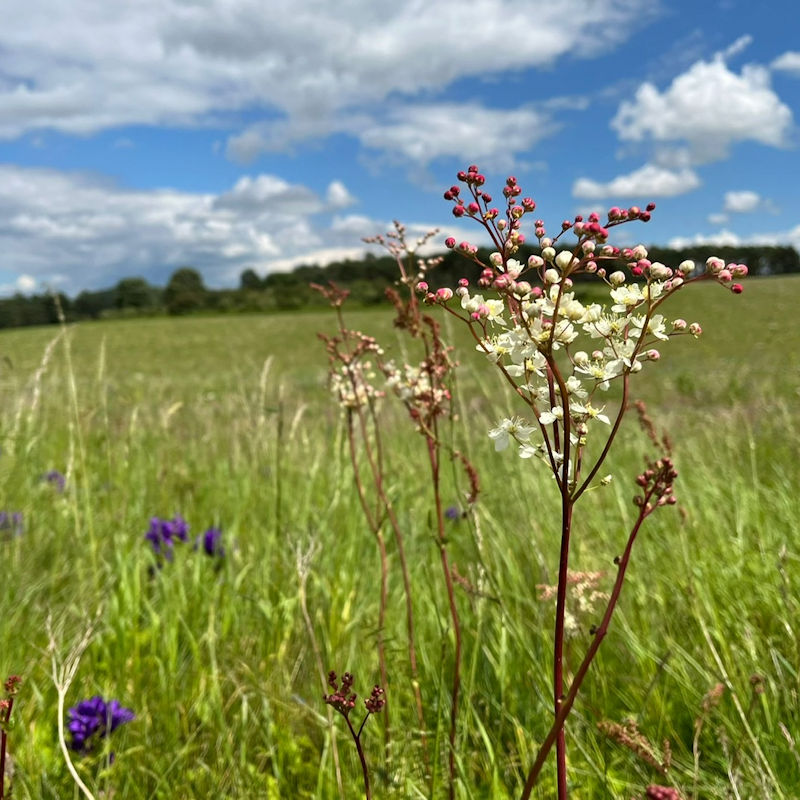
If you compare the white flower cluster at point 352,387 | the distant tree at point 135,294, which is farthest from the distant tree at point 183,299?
the white flower cluster at point 352,387

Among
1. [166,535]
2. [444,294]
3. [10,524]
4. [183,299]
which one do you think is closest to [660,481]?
[444,294]

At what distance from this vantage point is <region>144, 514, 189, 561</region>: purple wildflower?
346 cm

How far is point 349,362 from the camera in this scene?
229cm

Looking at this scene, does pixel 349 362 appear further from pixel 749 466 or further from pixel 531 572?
pixel 749 466

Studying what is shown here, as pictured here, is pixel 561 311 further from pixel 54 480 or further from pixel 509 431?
pixel 54 480

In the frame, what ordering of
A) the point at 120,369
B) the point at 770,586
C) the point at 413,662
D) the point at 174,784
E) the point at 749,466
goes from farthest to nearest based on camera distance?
1. the point at 120,369
2. the point at 749,466
3. the point at 770,586
4. the point at 174,784
5. the point at 413,662

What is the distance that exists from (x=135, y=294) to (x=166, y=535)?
7229cm

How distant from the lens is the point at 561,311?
105 cm

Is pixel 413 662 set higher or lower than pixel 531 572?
higher

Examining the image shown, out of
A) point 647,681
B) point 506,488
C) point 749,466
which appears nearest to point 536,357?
point 647,681

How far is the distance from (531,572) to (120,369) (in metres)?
33.1

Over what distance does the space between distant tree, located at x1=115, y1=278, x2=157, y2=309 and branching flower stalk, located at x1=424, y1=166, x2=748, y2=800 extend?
240ft

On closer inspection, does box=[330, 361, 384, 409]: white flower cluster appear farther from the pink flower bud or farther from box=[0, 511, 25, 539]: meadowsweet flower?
box=[0, 511, 25, 539]: meadowsweet flower

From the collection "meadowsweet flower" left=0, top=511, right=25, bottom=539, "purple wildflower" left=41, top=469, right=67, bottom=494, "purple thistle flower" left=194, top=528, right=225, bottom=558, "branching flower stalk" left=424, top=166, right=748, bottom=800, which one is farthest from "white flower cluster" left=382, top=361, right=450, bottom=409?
"purple wildflower" left=41, top=469, right=67, bottom=494
